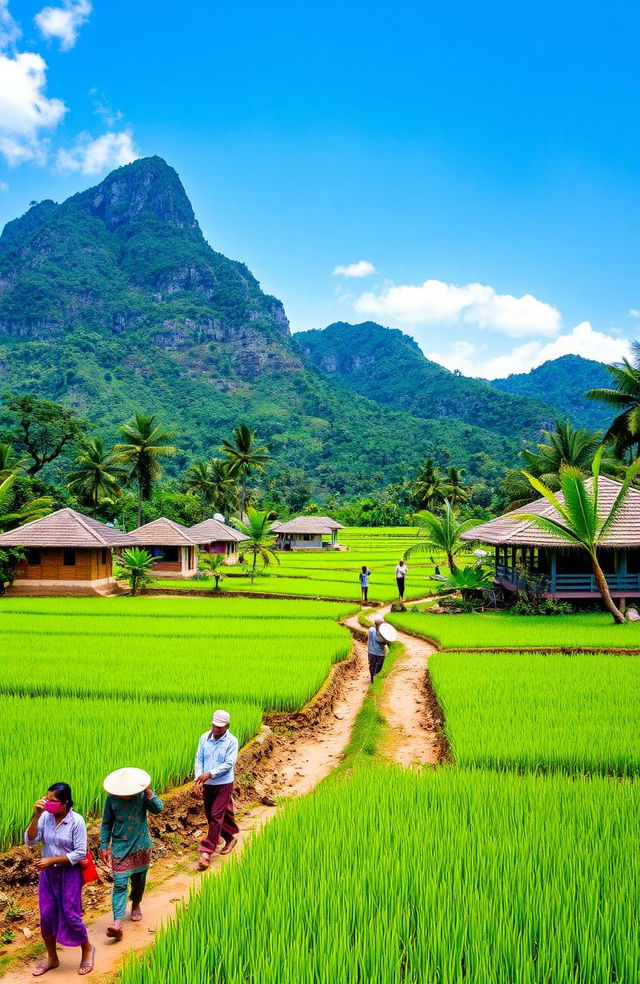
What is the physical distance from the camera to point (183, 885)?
5438 mm

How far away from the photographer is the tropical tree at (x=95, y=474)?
44500 mm

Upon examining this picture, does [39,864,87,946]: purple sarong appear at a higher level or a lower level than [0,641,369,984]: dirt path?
higher

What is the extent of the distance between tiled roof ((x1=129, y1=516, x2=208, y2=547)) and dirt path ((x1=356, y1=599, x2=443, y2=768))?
21.6 meters

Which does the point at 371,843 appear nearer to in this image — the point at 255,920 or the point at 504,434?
the point at 255,920

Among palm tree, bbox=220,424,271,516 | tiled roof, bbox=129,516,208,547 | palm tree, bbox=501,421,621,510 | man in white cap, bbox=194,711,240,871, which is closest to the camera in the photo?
man in white cap, bbox=194,711,240,871

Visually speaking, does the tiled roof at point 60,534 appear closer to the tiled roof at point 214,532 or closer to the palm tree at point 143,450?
the palm tree at point 143,450

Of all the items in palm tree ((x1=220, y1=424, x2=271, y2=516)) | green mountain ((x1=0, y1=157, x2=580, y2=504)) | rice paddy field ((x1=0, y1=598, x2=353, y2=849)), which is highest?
green mountain ((x1=0, y1=157, x2=580, y2=504))

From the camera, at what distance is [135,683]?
36.2ft

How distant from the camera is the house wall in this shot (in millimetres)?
29078

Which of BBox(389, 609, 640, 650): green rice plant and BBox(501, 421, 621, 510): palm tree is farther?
BBox(501, 421, 621, 510): palm tree

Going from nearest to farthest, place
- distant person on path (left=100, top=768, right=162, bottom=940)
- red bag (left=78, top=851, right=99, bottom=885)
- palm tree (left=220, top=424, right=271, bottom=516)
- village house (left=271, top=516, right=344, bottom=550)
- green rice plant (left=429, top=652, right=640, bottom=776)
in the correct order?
red bag (left=78, top=851, right=99, bottom=885) < distant person on path (left=100, top=768, right=162, bottom=940) < green rice plant (left=429, top=652, right=640, bottom=776) < palm tree (left=220, top=424, right=271, bottom=516) < village house (left=271, top=516, right=344, bottom=550)

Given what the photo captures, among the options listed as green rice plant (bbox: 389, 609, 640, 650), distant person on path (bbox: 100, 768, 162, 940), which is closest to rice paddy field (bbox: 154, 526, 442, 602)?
green rice plant (bbox: 389, 609, 640, 650)

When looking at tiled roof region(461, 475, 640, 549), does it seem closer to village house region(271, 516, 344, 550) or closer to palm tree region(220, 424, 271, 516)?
palm tree region(220, 424, 271, 516)

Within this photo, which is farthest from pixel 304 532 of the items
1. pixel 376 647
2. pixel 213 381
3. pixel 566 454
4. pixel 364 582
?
pixel 213 381
